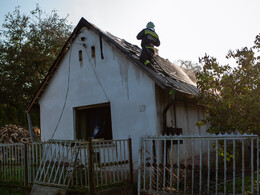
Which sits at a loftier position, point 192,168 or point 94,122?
point 94,122

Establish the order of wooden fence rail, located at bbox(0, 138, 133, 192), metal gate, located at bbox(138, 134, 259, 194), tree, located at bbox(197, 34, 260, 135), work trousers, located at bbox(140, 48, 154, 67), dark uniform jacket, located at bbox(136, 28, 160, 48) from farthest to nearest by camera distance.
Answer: dark uniform jacket, located at bbox(136, 28, 160, 48) → work trousers, located at bbox(140, 48, 154, 67) → tree, located at bbox(197, 34, 260, 135) → wooden fence rail, located at bbox(0, 138, 133, 192) → metal gate, located at bbox(138, 134, 259, 194)

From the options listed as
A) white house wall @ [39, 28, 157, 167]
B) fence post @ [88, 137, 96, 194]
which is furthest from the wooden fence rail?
white house wall @ [39, 28, 157, 167]

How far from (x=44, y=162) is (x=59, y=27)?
21.4m

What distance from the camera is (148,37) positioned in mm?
8805

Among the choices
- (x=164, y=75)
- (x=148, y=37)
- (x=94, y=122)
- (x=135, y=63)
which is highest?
(x=148, y=37)

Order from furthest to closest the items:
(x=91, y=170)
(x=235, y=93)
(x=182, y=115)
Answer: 1. (x=182, y=115)
2. (x=235, y=93)
3. (x=91, y=170)

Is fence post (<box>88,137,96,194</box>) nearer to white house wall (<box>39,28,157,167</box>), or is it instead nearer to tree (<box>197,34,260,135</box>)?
white house wall (<box>39,28,157,167</box>)

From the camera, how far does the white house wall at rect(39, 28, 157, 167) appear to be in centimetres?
804

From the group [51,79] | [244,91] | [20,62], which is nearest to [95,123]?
[51,79]

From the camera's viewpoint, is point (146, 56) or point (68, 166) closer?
point (68, 166)

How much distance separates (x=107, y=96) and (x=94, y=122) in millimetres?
1548

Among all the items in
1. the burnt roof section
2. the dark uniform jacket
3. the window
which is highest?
the dark uniform jacket

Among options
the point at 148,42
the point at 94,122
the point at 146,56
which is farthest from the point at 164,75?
the point at 94,122

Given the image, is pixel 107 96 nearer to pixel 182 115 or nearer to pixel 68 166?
pixel 182 115
